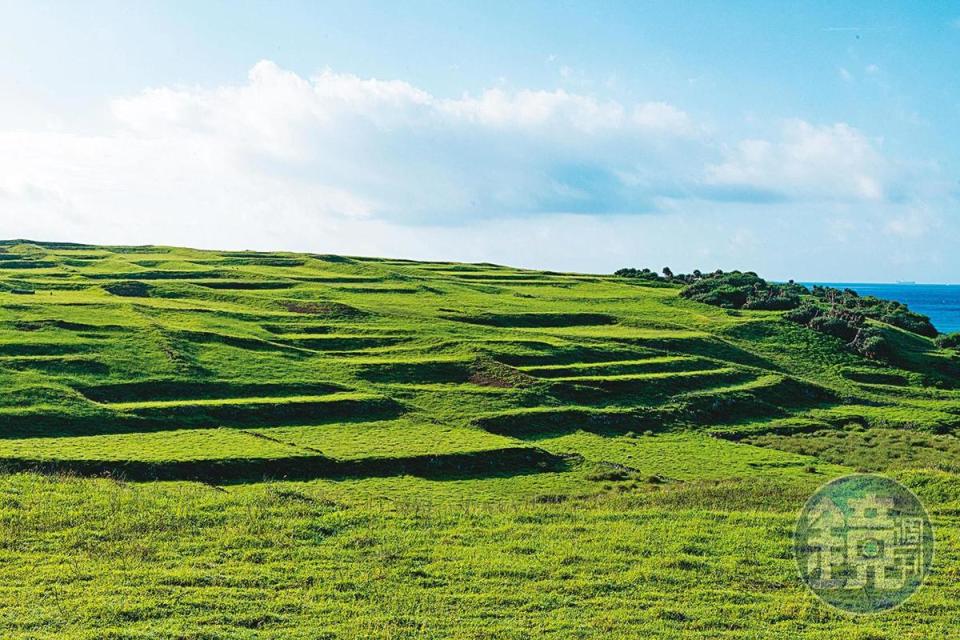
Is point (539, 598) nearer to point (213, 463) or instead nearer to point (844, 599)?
point (844, 599)

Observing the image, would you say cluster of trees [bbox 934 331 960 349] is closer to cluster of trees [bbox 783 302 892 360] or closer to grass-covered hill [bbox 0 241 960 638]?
grass-covered hill [bbox 0 241 960 638]

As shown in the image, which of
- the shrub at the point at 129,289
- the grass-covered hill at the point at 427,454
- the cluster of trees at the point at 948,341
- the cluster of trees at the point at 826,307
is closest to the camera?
the grass-covered hill at the point at 427,454

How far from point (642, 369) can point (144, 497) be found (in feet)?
140

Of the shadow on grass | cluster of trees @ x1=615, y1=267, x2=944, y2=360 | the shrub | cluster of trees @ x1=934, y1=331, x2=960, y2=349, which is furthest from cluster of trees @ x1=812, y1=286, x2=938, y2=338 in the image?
the shrub

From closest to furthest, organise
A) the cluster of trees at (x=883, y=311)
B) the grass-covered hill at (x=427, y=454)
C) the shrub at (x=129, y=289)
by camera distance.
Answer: the grass-covered hill at (x=427, y=454) < the shrub at (x=129, y=289) < the cluster of trees at (x=883, y=311)

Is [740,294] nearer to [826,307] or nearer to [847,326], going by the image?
[826,307]

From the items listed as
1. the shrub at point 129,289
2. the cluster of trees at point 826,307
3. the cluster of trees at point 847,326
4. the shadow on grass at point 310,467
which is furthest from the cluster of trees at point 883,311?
the shrub at point 129,289

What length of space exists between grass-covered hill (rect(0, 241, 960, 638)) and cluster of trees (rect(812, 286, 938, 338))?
2825 millimetres

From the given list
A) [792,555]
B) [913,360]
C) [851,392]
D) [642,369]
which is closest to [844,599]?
[792,555]

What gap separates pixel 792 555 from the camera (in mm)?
25938

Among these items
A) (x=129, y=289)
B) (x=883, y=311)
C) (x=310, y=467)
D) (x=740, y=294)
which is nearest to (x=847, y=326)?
(x=740, y=294)

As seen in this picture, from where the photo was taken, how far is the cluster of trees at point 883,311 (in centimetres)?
9681

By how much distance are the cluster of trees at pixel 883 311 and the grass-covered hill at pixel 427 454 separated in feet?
9.27

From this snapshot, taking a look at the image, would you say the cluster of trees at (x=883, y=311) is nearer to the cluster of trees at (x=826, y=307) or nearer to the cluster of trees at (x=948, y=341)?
the cluster of trees at (x=826, y=307)
